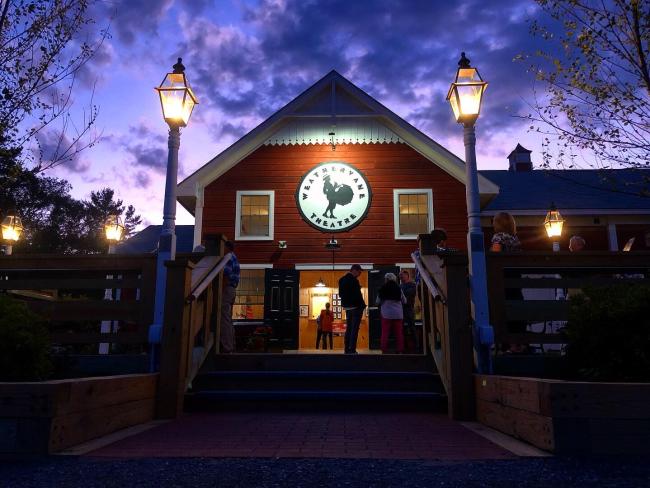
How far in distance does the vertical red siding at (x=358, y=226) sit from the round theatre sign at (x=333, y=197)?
17 centimetres

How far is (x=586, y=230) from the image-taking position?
15.4 metres

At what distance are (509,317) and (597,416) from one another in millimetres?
2342

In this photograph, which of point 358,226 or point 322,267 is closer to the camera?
point 322,267

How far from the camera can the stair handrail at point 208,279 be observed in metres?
5.55

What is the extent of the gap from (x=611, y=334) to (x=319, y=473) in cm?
262

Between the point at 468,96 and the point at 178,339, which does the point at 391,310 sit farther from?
the point at 178,339

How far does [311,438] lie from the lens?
4043 millimetres

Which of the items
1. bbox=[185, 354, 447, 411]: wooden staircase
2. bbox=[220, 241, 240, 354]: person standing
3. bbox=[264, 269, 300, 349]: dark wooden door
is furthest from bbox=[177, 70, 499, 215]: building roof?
bbox=[185, 354, 447, 411]: wooden staircase

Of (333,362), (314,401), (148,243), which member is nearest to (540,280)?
(333,362)

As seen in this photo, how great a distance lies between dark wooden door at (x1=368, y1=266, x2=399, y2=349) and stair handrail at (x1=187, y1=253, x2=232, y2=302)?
5797 mm

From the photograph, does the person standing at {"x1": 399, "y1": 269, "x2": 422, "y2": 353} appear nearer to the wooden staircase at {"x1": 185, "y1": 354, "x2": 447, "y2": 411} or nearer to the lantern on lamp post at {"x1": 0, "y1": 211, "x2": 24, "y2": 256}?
the wooden staircase at {"x1": 185, "y1": 354, "x2": 447, "y2": 411}

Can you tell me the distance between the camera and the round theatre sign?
1296cm

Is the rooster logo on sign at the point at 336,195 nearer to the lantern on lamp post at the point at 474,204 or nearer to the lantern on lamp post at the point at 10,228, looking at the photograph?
the lantern on lamp post at the point at 474,204

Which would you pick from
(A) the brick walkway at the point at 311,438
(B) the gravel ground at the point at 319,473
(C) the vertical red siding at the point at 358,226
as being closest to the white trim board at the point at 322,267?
(C) the vertical red siding at the point at 358,226
